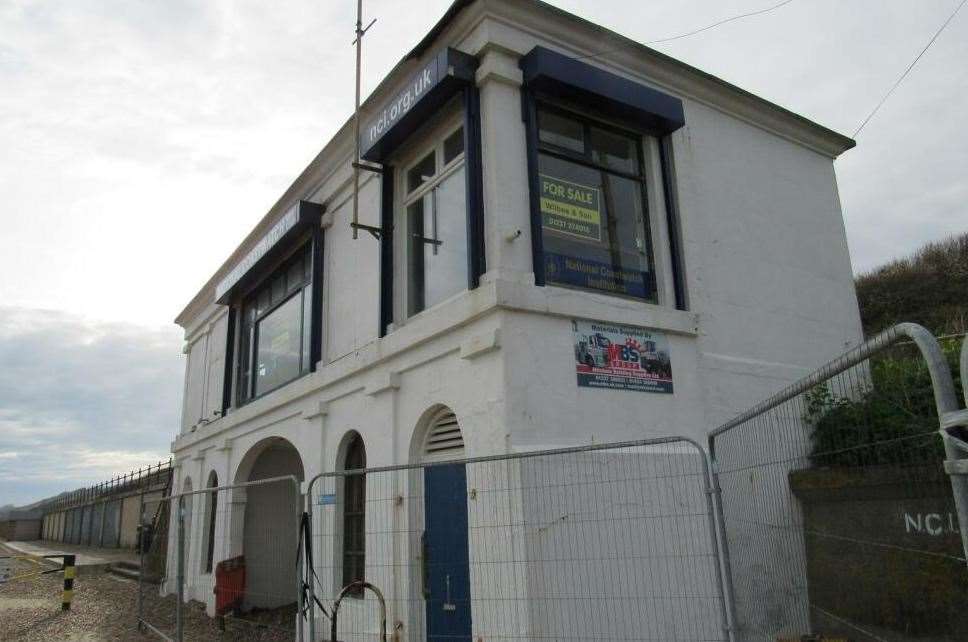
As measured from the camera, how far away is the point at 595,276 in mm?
8188

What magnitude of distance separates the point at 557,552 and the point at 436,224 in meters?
4.41

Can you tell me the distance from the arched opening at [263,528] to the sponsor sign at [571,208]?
6704 mm

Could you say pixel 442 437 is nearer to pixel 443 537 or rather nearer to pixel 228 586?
pixel 443 537

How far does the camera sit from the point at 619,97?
335 inches

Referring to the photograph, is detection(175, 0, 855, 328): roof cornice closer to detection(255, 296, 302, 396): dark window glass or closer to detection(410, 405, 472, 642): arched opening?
detection(255, 296, 302, 396): dark window glass

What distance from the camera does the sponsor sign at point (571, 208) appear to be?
26.7 ft

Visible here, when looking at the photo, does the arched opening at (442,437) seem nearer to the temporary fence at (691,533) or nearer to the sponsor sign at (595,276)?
the temporary fence at (691,533)

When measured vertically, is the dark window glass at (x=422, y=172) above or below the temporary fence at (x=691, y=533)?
above

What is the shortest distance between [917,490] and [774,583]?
201 cm

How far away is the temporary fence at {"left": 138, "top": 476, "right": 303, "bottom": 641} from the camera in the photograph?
37.9ft

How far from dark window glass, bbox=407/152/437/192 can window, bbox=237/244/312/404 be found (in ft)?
11.1

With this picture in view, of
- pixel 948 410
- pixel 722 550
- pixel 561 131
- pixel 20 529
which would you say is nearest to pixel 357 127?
pixel 561 131

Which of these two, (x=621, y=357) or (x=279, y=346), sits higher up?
(x=279, y=346)

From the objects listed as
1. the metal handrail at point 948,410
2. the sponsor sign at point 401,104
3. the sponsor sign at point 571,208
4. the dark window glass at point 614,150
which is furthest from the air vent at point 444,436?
the metal handrail at point 948,410
